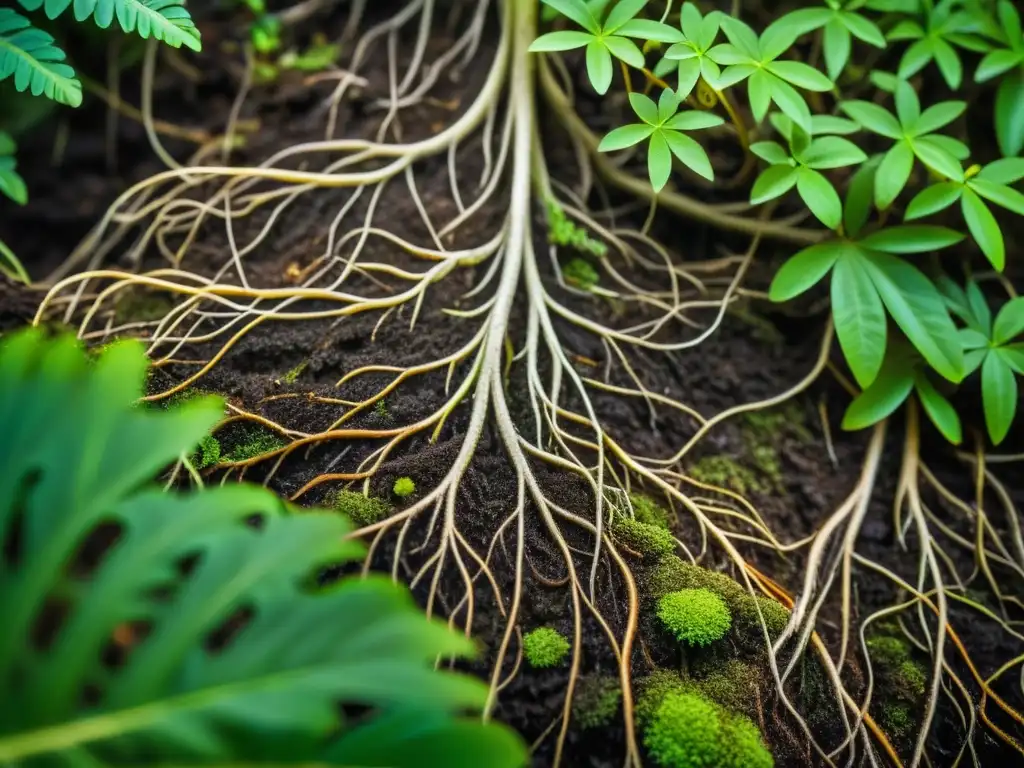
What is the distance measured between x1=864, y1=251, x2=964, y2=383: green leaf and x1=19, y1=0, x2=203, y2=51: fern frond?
5.59 feet

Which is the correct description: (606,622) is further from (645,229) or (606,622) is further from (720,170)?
(720,170)

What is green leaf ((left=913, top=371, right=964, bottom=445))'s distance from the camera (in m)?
1.88

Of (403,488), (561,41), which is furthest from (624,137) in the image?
(403,488)

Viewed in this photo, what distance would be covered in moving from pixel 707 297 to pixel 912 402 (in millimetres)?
628

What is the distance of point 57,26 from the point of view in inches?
86.1

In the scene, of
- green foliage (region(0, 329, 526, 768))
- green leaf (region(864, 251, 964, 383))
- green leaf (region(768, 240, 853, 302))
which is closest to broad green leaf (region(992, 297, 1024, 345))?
green leaf (region(864, 251, 964, 383))

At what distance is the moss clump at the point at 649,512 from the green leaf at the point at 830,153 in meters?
0.92

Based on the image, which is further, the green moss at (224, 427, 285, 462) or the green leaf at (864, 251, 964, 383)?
the green leaf at (864, 251, 964, 383)

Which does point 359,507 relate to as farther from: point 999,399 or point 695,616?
point 999,399

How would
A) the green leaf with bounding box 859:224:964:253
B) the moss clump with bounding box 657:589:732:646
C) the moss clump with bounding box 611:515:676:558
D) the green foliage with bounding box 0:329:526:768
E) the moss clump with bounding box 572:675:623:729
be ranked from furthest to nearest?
the green leaf with bounding box 859:224:964:253
the moss clump with bounding box 611:515:676:558
the moss clump with bounding box 657:589:732:646
the moss clump with bounding box 572:675:623:729
the green foliage with bounding box 0:329:526:768

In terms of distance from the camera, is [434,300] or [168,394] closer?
[168,394]

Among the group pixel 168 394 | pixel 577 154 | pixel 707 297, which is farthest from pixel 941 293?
pixel 168 394

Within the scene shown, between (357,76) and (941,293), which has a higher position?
(357,76)

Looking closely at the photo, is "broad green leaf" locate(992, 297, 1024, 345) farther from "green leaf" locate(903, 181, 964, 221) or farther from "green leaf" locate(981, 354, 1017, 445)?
"green leaf" locate(903, 181, 964, 221)
